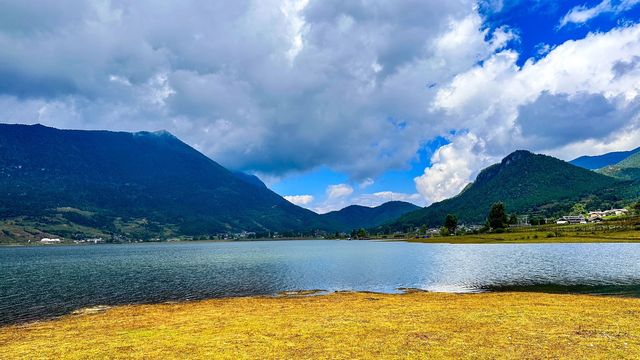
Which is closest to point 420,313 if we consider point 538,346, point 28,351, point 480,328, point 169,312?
point 480,328

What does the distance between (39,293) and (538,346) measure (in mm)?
83187

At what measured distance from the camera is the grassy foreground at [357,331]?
27031 mm

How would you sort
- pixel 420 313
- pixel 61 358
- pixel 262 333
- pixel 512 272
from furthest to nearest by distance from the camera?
pixel 512 272 < pixel 420 313 < pixel 262 333 < pixel 61 358

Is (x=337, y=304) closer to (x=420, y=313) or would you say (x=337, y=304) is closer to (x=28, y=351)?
(x=420, y=313)

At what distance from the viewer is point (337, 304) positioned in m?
52.2

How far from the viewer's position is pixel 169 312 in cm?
5066

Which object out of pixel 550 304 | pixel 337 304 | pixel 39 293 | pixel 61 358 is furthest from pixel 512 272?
pixel 39 293

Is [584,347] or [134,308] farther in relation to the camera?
[134,308]

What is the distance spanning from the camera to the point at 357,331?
3331cm

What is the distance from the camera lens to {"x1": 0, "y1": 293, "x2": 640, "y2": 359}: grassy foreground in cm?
2703

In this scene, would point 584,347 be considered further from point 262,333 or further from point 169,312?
point 169,312

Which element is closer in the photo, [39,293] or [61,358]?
[61,358]

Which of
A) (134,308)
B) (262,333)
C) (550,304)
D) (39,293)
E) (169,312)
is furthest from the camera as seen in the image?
(39,293)

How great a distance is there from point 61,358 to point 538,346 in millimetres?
33027
